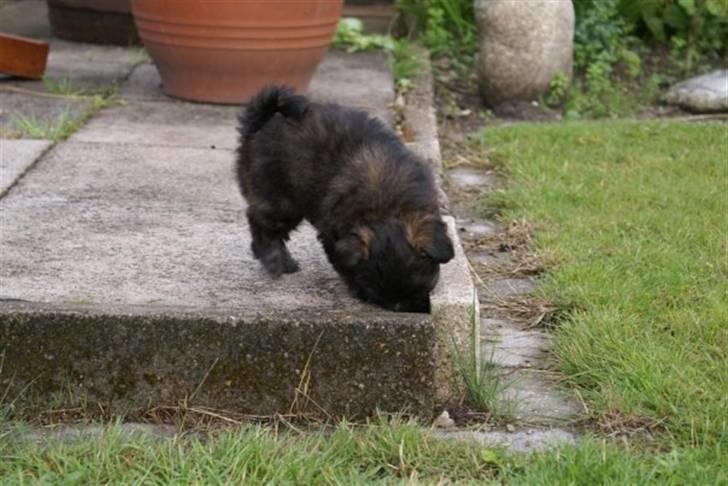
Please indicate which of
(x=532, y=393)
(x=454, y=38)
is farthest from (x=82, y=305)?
(x=454, y=38)

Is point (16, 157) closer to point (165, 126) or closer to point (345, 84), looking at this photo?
point (165, 126)

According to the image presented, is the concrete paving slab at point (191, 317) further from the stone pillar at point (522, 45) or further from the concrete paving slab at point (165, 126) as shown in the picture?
the stone pillar at point (522, 45)

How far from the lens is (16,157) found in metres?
5.83

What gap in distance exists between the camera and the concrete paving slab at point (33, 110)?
645 cm

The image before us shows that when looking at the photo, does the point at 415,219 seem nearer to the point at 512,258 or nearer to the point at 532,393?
the point at 532,393

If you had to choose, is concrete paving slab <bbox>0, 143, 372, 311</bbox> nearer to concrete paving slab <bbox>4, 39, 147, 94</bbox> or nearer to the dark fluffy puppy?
the dark fluffy puppy

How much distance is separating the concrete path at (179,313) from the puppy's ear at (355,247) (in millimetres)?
156

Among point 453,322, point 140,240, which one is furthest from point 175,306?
point 140,240

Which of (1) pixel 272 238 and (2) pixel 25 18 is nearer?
(1) pixel 272 238

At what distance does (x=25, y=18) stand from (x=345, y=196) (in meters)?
7.07

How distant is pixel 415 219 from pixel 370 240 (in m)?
0.18

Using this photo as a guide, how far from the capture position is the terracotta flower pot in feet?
23.4

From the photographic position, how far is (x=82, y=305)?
3758 mm

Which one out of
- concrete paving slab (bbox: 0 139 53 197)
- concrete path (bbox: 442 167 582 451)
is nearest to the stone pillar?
concrete path (bbox: 442 167 582 451)
